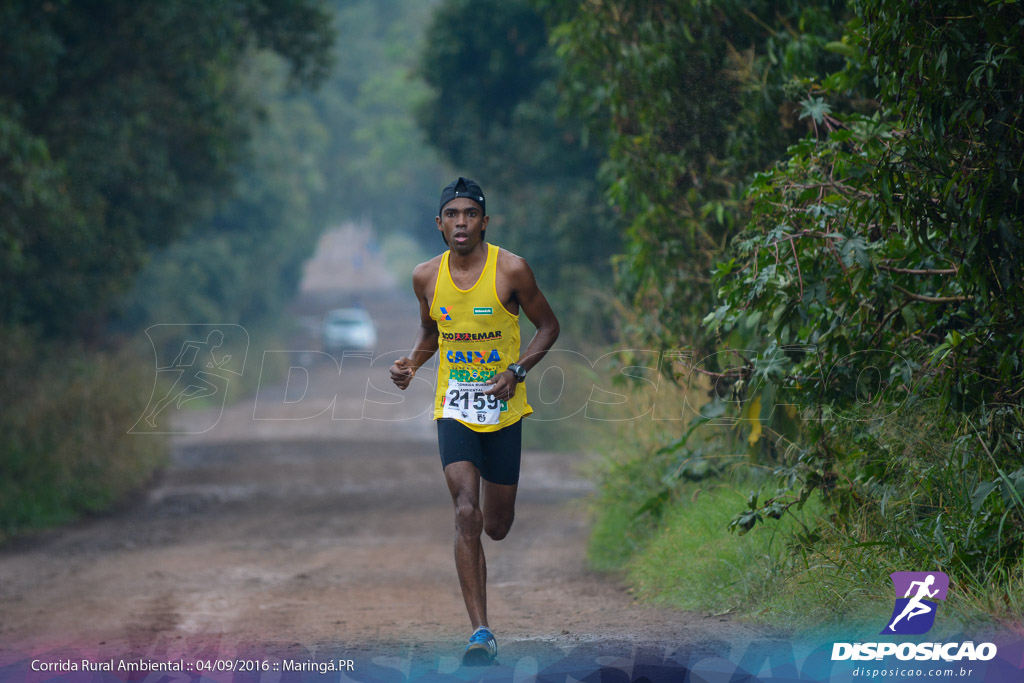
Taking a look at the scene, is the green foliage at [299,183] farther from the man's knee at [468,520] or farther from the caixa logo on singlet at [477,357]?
the man's knee at [468,520]

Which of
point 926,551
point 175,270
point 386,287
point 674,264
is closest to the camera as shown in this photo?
point 926,551

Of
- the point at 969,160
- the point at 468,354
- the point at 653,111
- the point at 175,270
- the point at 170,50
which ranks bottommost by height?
the point at 468,354

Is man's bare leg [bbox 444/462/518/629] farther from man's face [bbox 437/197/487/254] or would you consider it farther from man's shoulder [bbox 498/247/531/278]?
man's face [bbox 437/197/487/254]

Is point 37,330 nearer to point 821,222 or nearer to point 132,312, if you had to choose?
point 821,222

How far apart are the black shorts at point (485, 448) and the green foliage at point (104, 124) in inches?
304

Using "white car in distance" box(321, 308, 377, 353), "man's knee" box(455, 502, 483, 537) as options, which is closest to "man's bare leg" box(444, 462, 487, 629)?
"man's knee" box(455, 502, 483, 537)

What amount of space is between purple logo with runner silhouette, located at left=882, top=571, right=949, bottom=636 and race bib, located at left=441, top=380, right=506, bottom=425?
2023 millimetres

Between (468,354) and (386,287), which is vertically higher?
(386,287)

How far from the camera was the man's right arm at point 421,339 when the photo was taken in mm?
6016

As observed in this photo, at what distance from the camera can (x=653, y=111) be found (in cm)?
985

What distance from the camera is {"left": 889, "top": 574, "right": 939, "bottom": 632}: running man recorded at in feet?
17.6

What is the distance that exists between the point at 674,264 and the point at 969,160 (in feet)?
13.1

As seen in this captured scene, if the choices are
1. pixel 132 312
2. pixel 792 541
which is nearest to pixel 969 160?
pixel 792 541

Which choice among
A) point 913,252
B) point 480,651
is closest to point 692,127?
point 913,252
